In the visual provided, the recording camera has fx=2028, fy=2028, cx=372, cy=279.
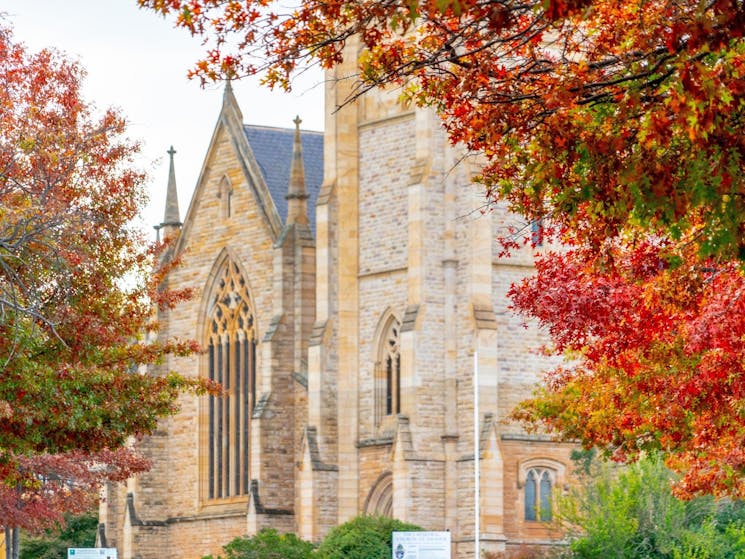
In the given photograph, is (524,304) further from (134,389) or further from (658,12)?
(658,12)

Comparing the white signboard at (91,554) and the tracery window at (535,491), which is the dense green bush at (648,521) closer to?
the tracery window at (535,491)

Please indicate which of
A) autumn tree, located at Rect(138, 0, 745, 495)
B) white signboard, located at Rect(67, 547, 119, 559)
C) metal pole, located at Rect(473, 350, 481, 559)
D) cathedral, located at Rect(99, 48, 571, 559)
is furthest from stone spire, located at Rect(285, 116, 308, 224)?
autumn tree, located at Rect(138, 0, 745, 495)

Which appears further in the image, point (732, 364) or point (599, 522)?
point (599, 522)

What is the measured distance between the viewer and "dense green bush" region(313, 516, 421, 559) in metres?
41.8

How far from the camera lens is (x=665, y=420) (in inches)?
998

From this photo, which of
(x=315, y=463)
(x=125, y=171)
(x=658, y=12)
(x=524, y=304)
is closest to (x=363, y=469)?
(x=315, y=463)

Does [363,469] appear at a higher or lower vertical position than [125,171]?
lower

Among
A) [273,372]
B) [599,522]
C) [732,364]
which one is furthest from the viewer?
[273,372]

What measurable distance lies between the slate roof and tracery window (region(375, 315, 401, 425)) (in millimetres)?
7262

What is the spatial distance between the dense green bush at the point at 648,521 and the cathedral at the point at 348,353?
2.84 meters

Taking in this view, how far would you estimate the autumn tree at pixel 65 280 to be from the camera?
73.4 feet

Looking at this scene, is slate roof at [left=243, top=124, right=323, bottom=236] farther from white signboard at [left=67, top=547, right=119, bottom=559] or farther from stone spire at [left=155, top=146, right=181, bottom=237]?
white signboard at [left=67, top=547, right=119, bottom=559]

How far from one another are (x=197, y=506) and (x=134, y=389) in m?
32.6

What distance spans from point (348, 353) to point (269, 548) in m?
9.28
